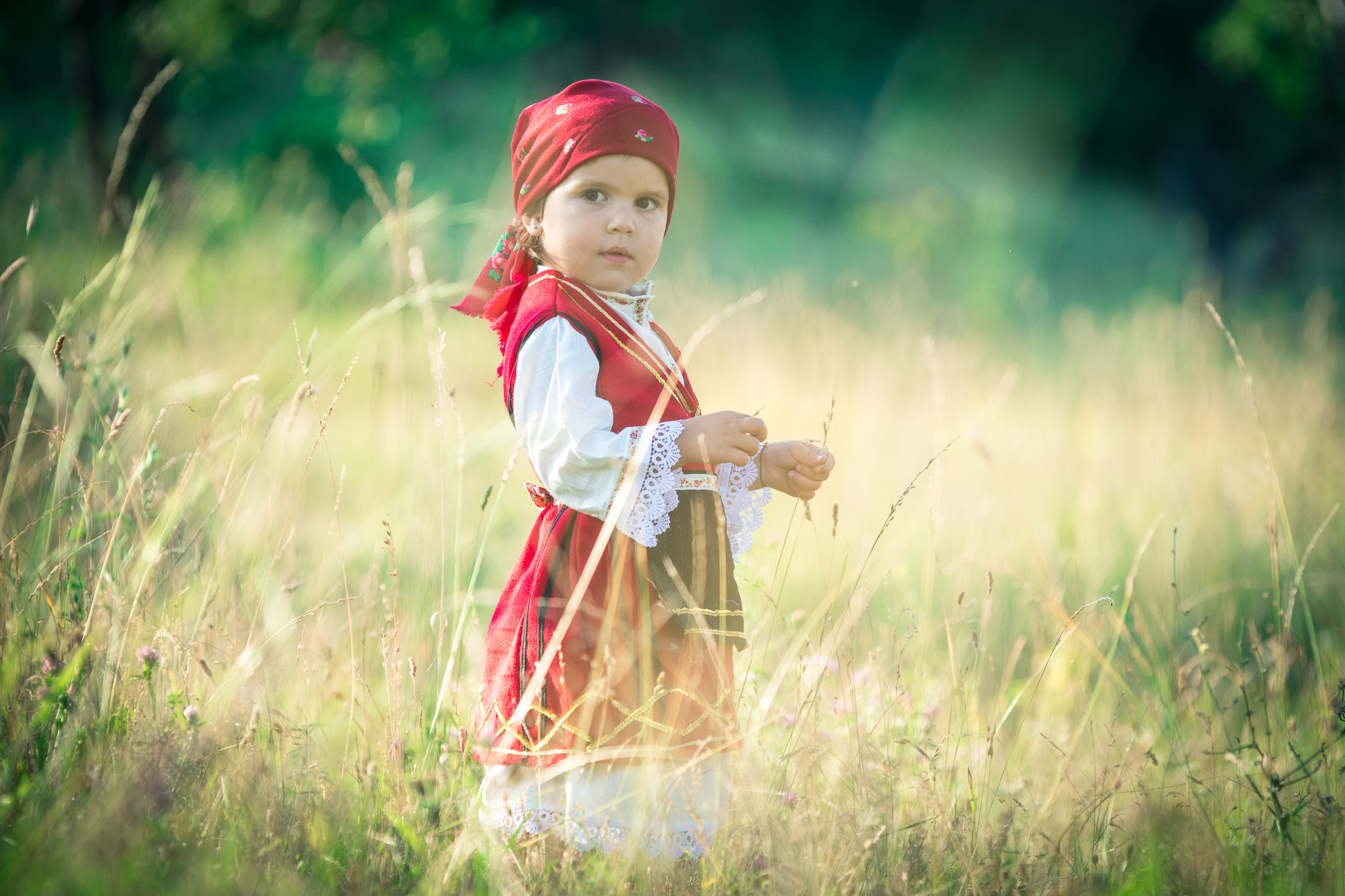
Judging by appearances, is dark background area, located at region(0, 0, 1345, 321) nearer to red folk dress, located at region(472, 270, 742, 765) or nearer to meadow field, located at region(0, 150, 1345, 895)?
meadow field, located at region(0, 150, 1345, 895)

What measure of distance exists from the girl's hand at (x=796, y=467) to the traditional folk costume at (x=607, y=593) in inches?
1.9

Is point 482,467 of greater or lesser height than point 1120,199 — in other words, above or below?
below

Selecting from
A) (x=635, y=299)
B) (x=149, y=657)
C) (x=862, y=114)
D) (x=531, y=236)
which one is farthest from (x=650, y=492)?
(x=862, y=114)

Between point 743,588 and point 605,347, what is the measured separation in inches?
41.8

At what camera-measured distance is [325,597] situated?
8.36ft

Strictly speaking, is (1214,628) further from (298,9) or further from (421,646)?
(298,9)

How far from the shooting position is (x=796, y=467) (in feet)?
4.97

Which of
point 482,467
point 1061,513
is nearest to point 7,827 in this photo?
point 482,467

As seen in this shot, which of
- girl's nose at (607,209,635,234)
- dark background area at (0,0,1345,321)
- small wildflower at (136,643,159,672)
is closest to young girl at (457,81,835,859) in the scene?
girl's nose at (607,209,635,234)

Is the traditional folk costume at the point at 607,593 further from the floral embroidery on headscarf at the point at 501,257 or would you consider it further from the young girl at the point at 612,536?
the floral embroidery on headscarf at the point at 501,257

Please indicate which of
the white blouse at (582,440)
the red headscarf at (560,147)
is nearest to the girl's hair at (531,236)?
the red headscarf at (560,147)

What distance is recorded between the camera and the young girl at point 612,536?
144 cm

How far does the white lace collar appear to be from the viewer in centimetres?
161

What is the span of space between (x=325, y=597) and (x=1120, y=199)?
62.1ft
